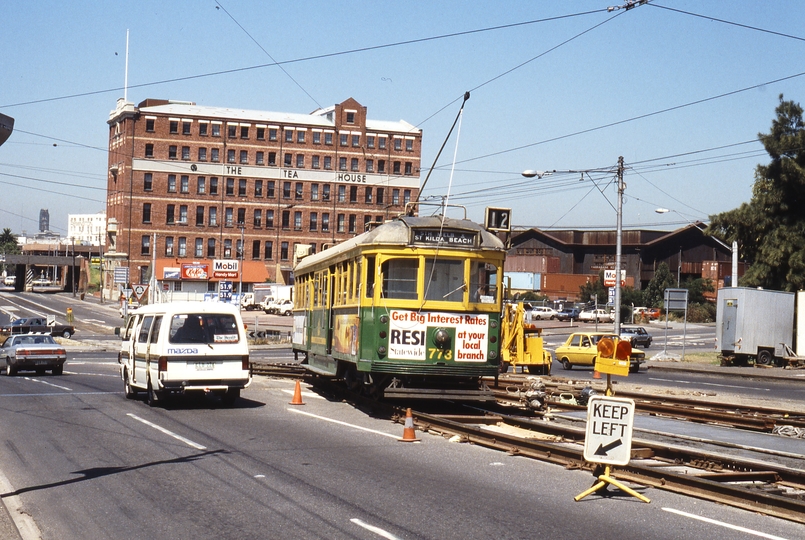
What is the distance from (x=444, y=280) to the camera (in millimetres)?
16969

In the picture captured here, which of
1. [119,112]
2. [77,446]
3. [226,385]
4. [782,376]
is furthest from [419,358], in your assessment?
[119,112]

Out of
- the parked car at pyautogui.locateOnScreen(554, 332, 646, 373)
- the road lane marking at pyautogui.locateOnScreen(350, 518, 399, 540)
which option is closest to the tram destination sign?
the road lane marking at pyautogui.locateOnScreen(350, 518, 399, 540)

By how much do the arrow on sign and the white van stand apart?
964 cm

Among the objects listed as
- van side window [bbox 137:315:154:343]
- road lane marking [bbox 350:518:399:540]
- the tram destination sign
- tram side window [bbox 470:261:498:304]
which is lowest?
road lane marking [bbox 350:518:399:540]

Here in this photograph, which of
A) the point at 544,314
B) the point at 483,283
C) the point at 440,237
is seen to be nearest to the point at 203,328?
the point at 440,237

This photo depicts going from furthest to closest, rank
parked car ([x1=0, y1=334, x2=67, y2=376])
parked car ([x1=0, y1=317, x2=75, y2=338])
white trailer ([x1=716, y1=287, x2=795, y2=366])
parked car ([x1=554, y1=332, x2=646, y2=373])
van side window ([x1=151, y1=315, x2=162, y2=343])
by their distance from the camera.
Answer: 1. parked car ([x1=0, y1=317, x2=75, y2=338])
2. white trailer ([x1=716, y1=287, x2=795, y2=366])
3. parked car ([x1=554, y1=332, x2=646, y2=373])
4. parked car ([x1=0, y1=334, x2=67, y2=376])
5. van side window ([x1=151, y1=315, x2=162, y2=343])

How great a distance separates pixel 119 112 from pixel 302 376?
76.4 metres

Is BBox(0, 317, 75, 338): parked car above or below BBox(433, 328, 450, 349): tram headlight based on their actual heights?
below

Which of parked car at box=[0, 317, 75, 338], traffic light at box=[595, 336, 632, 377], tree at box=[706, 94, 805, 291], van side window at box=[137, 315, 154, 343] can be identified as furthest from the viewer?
parked car at box=[0, 317, 75, 338]

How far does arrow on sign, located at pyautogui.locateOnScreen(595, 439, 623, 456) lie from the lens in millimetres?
10234

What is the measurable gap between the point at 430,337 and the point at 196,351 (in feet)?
15.5

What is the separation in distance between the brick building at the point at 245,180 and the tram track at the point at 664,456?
78692mm

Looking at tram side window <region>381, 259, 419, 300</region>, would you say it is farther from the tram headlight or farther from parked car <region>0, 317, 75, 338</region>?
parked car <region>0, 317, 75, 338</region>

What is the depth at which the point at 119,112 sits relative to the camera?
97.6m
